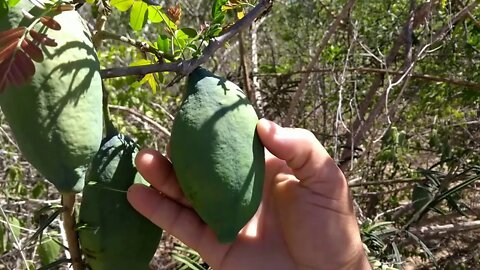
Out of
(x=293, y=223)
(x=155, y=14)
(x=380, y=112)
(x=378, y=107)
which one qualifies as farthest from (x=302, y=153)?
(x=380, y=112)

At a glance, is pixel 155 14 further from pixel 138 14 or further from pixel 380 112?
pixel 380 112

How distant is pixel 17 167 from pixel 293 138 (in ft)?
4.75

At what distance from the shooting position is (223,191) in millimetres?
669

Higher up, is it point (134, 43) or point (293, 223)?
point (134, 43)

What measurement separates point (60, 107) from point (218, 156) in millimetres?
167

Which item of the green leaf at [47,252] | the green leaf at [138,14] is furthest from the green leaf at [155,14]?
the green leaf at [47,252]

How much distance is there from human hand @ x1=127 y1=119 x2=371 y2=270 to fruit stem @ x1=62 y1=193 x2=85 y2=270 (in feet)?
0.38

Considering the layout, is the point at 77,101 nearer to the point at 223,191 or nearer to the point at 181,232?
the point at 223,191

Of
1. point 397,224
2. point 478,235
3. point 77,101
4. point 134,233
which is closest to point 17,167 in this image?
point 397,224

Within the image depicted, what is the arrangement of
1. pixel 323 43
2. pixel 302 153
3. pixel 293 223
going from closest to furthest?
pixel 302 153 → pixel 293 223 → pixel 323 43

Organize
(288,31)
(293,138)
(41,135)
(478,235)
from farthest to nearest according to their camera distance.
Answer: (288,31), (478,235), (293,138), (41,135)

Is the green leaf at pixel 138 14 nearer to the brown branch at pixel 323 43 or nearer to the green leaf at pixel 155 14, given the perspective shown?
the green leaf at pixel 155 14

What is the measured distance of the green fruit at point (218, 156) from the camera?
0.67m

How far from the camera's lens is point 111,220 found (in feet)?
2.52
